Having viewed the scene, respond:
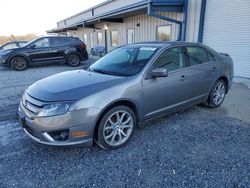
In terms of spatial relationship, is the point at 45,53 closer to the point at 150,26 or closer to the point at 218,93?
the point at 150,26

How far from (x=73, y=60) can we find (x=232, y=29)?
8.09 meters

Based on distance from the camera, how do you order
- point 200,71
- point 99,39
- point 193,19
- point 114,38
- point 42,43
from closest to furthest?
point 200,71
point 193,19
point 42,43
point 114,38
point 99,39

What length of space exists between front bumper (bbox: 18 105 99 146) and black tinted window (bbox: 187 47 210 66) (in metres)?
2.22

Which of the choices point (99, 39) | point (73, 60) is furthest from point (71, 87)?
point (99, 39)

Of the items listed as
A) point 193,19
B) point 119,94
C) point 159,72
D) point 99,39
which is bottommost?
point 119,94

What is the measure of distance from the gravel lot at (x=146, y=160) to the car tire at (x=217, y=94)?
0.78 metres

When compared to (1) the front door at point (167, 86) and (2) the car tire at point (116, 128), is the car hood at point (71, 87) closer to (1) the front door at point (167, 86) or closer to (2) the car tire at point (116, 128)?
(2) the car tire at point (116, 128)

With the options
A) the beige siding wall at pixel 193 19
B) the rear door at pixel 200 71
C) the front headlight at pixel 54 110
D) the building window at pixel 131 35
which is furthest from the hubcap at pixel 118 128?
the building window at pixel 131 35

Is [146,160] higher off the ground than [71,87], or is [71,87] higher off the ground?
[71,87]

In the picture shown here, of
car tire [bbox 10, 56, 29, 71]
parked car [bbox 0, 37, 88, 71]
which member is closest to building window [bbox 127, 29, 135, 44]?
parked car [bbox 0, 37, 88, 71]

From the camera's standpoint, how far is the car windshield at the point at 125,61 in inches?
121

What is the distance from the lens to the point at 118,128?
2.80m

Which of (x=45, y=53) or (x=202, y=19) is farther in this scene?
(x=45, y=53)

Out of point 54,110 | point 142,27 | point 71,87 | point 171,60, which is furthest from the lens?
point 142,27
